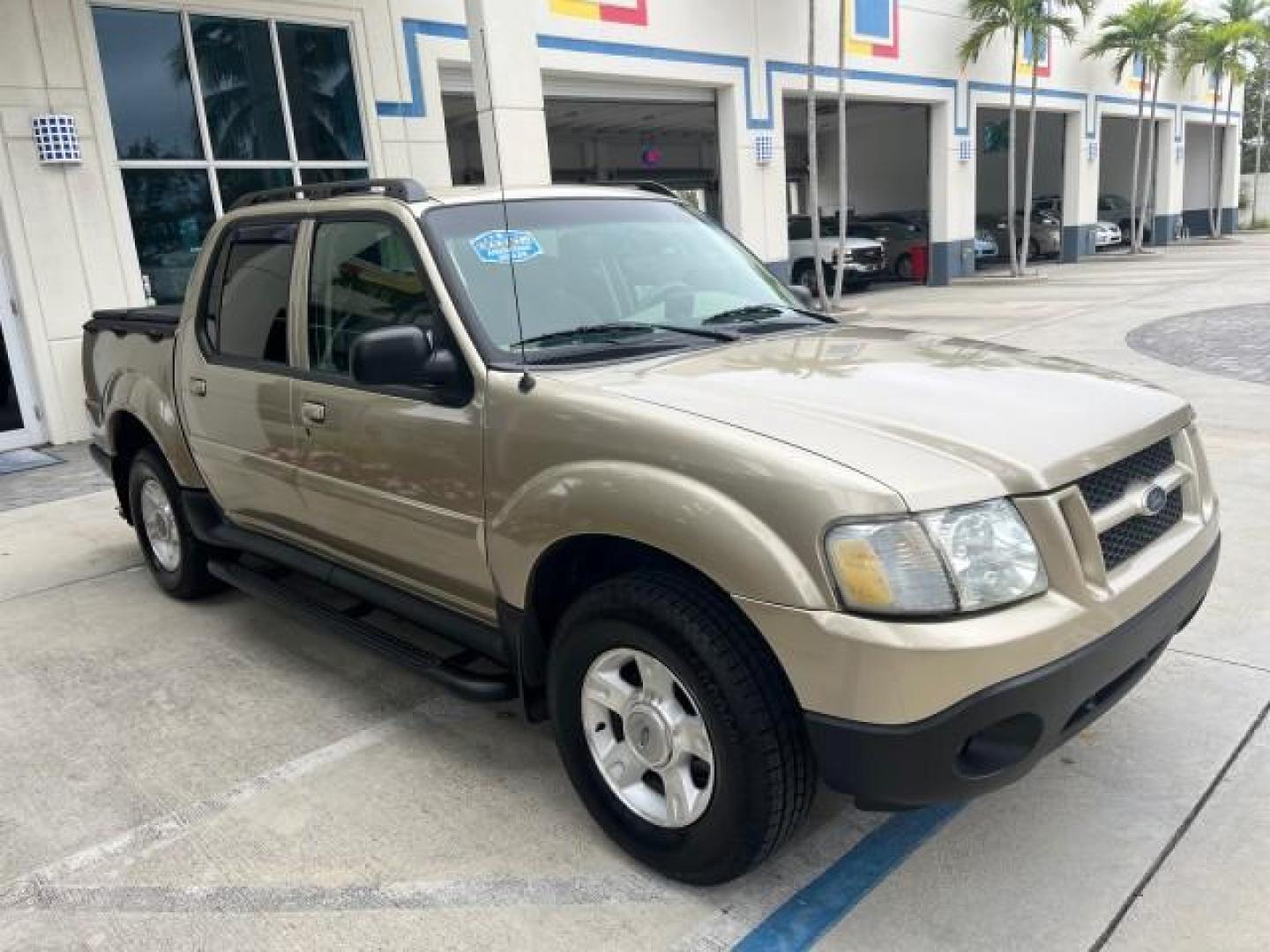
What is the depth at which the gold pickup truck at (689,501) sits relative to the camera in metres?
2.23

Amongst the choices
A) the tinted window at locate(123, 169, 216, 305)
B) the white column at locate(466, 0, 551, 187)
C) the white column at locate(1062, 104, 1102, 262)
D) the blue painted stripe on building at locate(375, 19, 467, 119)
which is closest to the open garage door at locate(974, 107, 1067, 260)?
the white column at locate(1062, 104, 1102, 262)

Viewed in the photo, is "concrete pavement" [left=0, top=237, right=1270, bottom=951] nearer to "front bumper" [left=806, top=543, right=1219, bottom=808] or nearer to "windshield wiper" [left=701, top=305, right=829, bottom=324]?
"front bumper" [left=806, top=543, right=1219, bottom=808]

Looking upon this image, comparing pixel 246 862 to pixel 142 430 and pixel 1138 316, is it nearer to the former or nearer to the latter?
pixel 142 430

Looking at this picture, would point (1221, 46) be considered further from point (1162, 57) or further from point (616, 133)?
point (616, 133)

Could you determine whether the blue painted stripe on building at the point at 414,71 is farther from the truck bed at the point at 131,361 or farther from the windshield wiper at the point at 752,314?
the windshield wiper at the point at 752,314

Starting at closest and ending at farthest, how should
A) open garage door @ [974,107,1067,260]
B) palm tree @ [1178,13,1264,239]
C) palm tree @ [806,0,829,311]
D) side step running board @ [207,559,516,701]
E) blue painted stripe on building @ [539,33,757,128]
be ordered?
side step running board @ [207,559,516,701] < blue painted stripe on building @ [539,33,757,128] < palm tree @ [806,0,829,311] < palm tree @ [1178,13,1264,239] < open garage door @ [974,107,1067,260]

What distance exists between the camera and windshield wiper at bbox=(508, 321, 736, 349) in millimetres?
3156

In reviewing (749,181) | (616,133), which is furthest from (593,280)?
(616,133)

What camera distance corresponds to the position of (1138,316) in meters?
14.2

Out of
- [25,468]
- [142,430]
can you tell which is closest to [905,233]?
[25,468]

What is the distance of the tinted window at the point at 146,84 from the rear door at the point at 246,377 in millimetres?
6605

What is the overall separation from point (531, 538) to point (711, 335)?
0.98m

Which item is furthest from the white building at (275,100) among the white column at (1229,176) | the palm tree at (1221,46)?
the white column at (1229,176)

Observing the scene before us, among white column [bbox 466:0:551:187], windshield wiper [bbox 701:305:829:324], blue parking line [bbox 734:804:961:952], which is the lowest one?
blue parking line [bbox 734:804:961:952]
